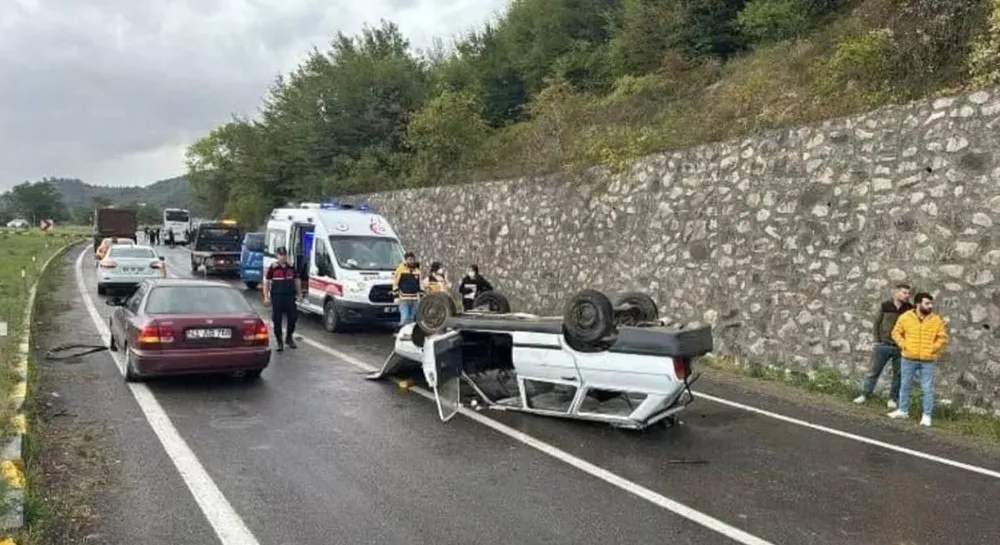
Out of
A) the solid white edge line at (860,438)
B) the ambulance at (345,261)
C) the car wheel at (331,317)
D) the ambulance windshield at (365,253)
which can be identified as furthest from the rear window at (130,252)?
the solid white edge line at (860,438)

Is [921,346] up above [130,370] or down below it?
above

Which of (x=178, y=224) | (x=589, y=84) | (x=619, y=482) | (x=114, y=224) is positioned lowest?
(x=619, y=482)

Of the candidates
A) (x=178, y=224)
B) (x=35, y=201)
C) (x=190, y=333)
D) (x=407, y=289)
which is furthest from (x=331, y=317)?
(x=35, y=201)

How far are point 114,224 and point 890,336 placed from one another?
46595 millimetres

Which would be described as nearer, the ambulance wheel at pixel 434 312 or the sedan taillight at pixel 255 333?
Answer: the ambulance wheel at pixel 434 312

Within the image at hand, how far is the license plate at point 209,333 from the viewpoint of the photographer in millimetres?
10117

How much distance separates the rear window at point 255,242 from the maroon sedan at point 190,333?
1527 cm

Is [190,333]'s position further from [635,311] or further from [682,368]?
[682,368]

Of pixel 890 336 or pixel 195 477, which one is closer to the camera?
pixel 195 477

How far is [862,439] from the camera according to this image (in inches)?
327

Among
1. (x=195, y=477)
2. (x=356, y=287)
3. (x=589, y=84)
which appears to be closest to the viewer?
(x=195, y=477)

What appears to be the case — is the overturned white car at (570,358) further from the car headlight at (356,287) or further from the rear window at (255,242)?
the rear window at (255,242)

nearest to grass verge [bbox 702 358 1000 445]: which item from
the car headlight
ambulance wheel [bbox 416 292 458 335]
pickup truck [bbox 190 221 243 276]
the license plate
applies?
ambulance wheel [bbox 416 292 458 335]

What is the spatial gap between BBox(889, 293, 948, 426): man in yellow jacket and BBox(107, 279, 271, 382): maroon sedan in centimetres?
775
